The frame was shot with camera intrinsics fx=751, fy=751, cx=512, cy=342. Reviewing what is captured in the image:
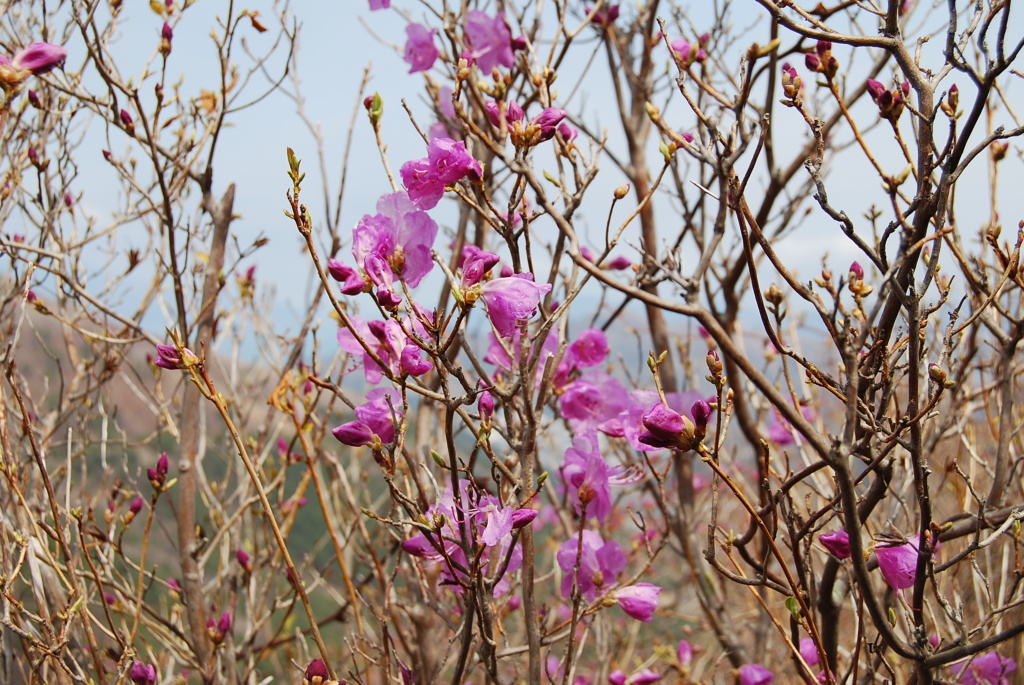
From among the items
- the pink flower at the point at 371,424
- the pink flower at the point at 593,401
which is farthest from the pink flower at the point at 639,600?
the pink flower at the point at 371,424

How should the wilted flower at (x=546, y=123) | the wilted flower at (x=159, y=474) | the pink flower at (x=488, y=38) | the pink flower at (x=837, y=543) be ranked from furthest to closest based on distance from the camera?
the pink flower at (x=488, y=38) → the wilted flower at (x=159, y=474) → the wilted flower at (x=546, y=123) → the pink flower at (x=837, y=543)

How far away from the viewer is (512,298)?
1.19 meters

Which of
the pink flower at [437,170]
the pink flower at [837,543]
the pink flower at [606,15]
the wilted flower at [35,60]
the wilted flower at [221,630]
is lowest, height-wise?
the wilted flower at [221,630]

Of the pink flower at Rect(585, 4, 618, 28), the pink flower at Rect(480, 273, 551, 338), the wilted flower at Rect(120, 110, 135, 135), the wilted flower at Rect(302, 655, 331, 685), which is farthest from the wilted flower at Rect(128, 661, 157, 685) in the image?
the pink flower at Rect(585, 4, 618, 28)

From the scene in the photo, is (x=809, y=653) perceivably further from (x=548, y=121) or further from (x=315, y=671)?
(x=548, y=121)

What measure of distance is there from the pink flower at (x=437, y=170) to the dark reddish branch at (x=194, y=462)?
0.91m

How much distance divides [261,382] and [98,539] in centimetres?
117

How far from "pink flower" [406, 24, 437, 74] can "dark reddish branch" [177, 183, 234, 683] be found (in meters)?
0.68

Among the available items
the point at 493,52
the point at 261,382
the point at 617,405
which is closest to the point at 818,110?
the point at 493,52

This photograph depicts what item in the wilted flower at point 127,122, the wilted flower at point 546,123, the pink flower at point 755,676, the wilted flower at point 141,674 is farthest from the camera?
the wilted flower at point 127,122

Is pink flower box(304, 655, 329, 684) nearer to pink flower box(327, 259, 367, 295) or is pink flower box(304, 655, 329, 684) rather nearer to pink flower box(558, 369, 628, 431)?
pink flower box(327, 259, 367, 295)

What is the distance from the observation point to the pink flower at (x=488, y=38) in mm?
2152

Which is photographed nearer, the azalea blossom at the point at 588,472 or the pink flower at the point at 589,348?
the azalea blossom at the point at 588,472

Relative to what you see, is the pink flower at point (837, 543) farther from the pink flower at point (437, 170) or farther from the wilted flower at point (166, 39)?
the wilted flower at point (166, 39)
